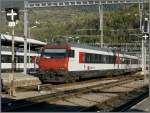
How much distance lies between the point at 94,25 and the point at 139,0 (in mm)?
24091

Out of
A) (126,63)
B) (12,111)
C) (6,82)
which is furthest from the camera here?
(126,63)

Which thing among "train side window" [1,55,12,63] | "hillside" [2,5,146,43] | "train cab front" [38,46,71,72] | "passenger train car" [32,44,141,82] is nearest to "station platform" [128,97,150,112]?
"train cab front" [38,46,71,72]

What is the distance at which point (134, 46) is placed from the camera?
7288 cm

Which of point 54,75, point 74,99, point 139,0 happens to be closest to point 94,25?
point 139,0

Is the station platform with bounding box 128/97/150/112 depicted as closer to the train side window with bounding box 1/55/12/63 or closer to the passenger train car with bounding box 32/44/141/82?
the passenger train car with bounding box 32/44/141/82

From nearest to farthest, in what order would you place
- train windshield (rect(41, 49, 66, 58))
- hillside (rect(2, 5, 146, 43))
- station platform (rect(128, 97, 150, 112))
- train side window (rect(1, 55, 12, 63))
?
1. station platform (rect(128, 97, 150, 112))
2. train windshield (rect(41, 49, 66, 58))
3. train side window (rect(1, 55, 12, 63))
4. hillside (rect(2, 5, 146, 43))

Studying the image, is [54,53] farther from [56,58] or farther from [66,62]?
[66,62]

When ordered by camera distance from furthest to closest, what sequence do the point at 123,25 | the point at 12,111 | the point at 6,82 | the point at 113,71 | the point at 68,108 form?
the point at 123,25
the point at 113,71
the point at 6,82
the point at 68,108
the point at 12,111

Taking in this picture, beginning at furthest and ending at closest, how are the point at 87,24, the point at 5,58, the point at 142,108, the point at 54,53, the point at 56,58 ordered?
the point at 87,24
the point at 5,58
the point at 54,53
the point at 56,58
the point at 142,108

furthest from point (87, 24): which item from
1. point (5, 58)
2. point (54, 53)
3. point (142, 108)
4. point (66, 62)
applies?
point (142, 108)

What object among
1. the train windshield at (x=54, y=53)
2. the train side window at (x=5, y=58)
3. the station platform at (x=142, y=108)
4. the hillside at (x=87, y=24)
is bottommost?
the station platform at (x=142, y=108)

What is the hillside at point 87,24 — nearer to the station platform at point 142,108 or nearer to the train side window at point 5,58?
the train side window at point 5,58

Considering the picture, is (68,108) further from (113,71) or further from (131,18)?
(131,18)

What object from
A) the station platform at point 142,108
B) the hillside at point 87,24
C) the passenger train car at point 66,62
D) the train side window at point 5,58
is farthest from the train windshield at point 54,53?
the hillside at point 87,24
